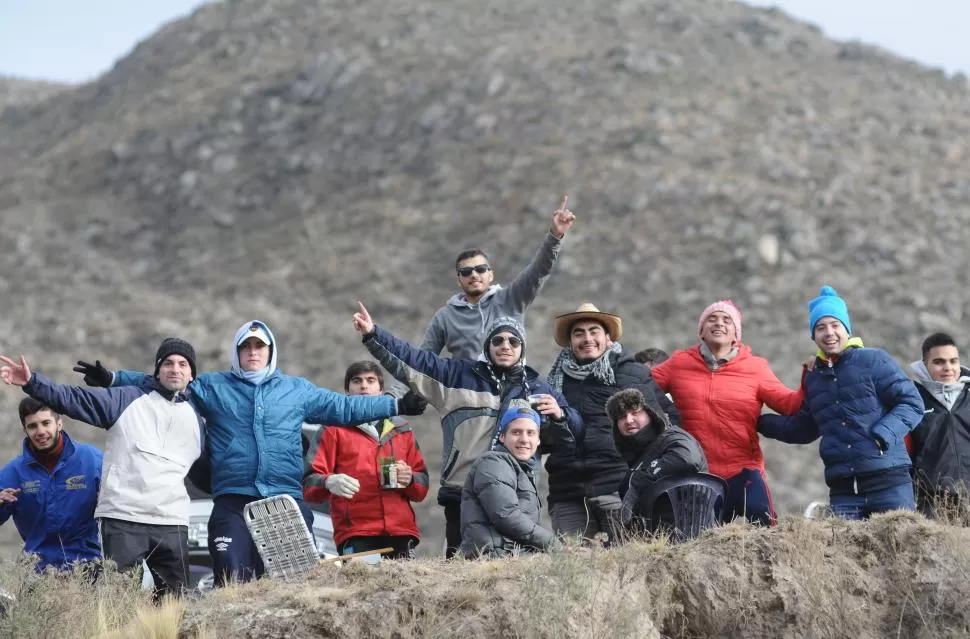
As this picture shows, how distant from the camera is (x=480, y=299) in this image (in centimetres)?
913

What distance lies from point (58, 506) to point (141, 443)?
803 millimetres

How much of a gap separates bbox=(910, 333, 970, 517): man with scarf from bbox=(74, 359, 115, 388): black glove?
5.02 metres

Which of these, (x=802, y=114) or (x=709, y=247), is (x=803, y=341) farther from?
(x=802, y=114)

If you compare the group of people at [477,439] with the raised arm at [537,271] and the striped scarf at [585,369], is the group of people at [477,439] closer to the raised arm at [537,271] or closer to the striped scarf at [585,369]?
the striped scarf at [585,369]

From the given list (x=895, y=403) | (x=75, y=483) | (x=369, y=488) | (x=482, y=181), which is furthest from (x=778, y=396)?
(x=482, y=181)

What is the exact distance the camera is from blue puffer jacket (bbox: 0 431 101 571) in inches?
320

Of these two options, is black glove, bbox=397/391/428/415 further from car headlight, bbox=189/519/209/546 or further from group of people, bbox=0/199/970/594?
car headlight, bbox=189/519/209/546

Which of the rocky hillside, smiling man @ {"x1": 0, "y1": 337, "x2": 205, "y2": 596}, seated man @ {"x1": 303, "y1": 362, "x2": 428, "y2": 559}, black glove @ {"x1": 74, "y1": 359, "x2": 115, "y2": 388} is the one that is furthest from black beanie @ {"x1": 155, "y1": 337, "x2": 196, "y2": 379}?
the rocky hillside

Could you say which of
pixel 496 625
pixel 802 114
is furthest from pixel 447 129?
pixel 496 625

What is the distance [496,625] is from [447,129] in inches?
1409

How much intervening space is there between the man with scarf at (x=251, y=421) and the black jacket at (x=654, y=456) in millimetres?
1429

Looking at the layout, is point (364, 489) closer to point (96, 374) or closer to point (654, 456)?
point (96, 374)

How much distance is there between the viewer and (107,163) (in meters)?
44.9

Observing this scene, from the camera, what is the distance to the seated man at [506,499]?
7379mm
